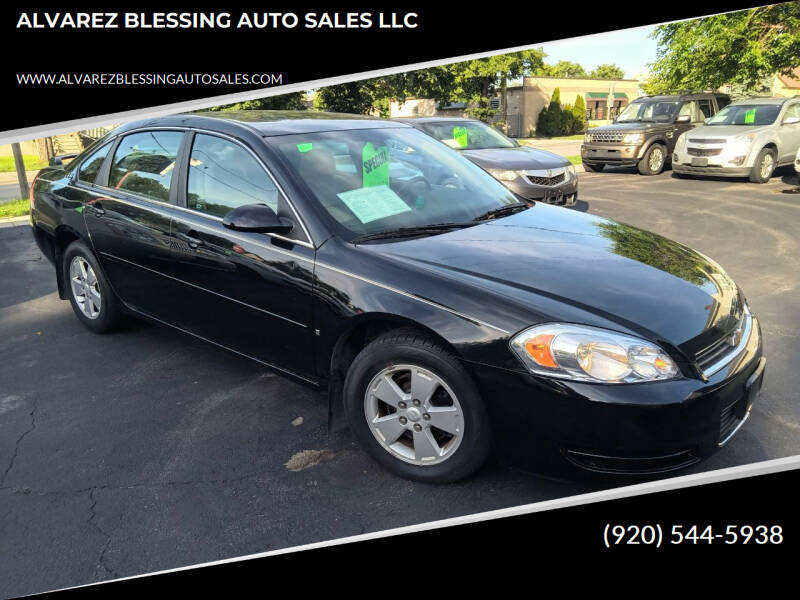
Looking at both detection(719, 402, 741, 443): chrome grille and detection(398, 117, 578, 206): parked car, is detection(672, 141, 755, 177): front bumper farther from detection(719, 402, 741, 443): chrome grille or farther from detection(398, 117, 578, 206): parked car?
detection(719, 402, 741, 443): chrome grille

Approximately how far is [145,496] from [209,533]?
458 millimetres

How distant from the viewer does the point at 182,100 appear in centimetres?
754

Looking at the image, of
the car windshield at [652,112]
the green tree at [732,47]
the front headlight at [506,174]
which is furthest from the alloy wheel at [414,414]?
the green tree at [732,47]

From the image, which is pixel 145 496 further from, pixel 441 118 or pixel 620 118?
pixel 620 118

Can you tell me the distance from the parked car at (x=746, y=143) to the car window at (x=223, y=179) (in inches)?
484

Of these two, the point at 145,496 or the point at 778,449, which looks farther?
the point at 778,449

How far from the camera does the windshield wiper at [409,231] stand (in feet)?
10.2

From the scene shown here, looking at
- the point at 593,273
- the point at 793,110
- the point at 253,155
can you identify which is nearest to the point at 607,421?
the point at 593,273

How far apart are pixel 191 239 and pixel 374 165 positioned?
3.74ft

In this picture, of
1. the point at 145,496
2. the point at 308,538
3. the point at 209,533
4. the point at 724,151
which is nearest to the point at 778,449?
the point at 308,538

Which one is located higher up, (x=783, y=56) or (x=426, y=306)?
(x=783, y=56)

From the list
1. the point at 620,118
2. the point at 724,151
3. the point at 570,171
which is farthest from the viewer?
the point at 620,118

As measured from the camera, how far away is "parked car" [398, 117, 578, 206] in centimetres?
886

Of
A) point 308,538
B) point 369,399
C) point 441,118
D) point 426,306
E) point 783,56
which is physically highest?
point 783,56
